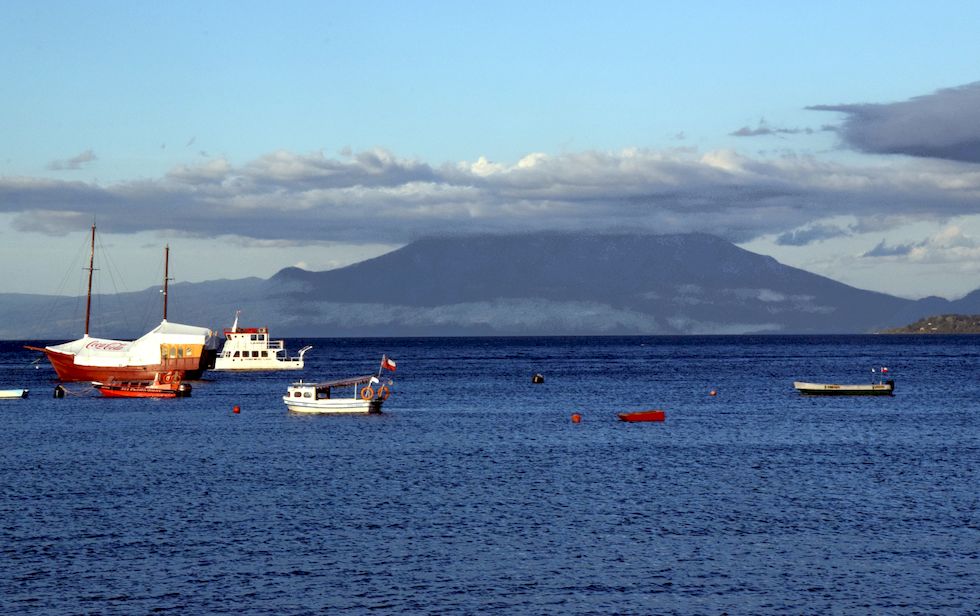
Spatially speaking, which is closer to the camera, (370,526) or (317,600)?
(317,600)

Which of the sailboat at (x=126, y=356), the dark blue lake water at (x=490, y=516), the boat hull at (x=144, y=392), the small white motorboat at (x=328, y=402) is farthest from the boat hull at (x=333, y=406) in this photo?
the sailboat at (x=126, y=356)

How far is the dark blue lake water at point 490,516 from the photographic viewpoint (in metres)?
42.3

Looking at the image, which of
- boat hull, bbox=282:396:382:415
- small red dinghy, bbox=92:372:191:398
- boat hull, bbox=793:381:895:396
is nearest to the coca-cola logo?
small red dinghy, bbox=92:372:191:398

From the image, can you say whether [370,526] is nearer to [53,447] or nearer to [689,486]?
[689,486]

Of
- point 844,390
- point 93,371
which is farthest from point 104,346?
point 844,390

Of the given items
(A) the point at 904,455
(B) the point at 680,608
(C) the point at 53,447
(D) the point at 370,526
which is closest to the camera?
(B) the point at 680,608

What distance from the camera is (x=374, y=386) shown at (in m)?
174

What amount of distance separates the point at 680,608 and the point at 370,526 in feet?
60.2

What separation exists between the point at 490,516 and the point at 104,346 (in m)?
123

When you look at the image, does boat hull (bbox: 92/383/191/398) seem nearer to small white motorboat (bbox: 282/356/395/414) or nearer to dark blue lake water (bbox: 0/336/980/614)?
small white motorboat (bbox: 282/356/395/414)

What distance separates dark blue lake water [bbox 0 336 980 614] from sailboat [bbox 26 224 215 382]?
5556 cm

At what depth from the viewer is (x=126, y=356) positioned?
544 feet

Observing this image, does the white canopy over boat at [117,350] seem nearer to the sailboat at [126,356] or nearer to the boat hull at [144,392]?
the sailboat at [126,356]

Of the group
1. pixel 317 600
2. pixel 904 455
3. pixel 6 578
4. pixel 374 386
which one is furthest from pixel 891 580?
pixel 374 386
